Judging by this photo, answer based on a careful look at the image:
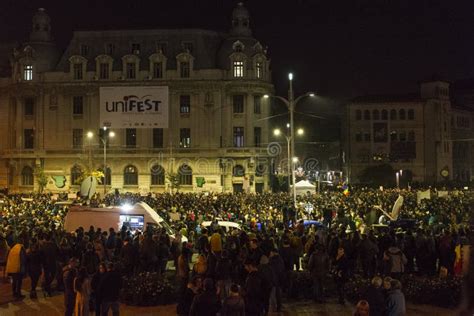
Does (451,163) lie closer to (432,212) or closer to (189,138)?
(189,138)

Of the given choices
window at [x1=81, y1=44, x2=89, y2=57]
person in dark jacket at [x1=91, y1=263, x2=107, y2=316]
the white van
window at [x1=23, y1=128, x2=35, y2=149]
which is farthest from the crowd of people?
window at [x1=81, y1=44, x2=89, y2=57]

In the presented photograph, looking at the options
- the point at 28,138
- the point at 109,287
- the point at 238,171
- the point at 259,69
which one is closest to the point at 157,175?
the point at 238,171

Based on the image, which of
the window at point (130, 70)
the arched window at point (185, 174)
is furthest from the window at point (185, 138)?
the window at point (130, 70)

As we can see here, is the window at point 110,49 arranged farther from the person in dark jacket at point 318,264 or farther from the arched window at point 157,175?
the person in dark jacket at point 318,264

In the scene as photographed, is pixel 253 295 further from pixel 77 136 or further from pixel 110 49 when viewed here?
pixel 110 49

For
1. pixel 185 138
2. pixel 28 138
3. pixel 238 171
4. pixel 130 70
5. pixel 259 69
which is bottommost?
pixel 238 171

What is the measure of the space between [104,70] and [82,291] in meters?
57.0

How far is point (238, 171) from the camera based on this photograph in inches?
2485

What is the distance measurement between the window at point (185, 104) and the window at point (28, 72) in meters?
17.9

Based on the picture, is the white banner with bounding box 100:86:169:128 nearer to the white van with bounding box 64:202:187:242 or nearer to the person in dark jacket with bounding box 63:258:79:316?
the white van with bounding box 64:202:187:242

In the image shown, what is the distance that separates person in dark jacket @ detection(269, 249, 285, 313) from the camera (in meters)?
13.3

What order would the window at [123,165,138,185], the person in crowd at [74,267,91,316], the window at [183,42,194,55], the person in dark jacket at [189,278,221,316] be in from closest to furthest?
the person in dark jacket at [189,278,221,316]
the person in crowd at [74,267,91,316]
the window at [123,165,138,185]
the window at [183,42,194,55]

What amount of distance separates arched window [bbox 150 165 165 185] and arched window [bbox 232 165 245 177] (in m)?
7.87

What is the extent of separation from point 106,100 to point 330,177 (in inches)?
1359
